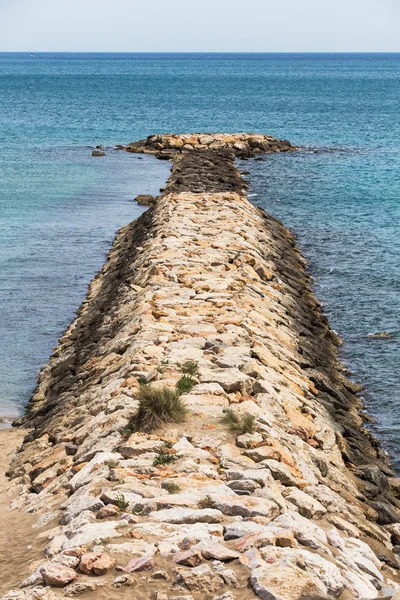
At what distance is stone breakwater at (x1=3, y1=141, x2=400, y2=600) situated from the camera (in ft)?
25.1

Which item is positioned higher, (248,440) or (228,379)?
(248,440)

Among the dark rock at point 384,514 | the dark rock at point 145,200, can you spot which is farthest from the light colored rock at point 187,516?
the dark rock at point 145,200

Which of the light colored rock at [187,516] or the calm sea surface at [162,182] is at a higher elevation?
the light colored rock at [187,516]

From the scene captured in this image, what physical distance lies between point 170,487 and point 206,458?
906 millimetres

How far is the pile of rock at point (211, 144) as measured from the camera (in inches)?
2147

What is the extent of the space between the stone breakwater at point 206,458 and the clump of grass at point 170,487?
0.02 m

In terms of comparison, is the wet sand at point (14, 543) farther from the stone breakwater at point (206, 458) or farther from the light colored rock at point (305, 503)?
the light colored rock at point (305, 503)

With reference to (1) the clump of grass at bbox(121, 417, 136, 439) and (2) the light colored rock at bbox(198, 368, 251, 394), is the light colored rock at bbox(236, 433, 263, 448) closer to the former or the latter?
(1) the clump of grass at bbox(121, 417, 136, 439)

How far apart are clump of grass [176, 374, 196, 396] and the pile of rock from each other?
4153cm

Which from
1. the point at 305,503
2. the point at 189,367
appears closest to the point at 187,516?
the point at 305,503

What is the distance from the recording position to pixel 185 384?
39.4 feet

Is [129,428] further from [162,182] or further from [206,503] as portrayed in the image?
[162,182]

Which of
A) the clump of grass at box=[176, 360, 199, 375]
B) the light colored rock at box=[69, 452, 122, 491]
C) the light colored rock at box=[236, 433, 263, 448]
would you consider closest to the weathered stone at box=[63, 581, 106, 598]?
the light colored rock at box=[69, 452, 122, 491]

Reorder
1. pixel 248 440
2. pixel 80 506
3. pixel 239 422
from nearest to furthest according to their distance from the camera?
1. pixel 80 506
2. pixel 248 440
3. pixel 239 422
